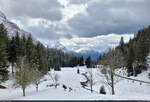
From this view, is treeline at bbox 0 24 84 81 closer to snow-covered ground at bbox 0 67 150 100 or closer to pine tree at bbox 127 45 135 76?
snow-covered ground at bbox 0 67 150 100

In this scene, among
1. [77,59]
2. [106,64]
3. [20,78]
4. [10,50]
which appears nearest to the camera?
[20,78]

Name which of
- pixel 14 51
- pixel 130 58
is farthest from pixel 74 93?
pixel 130 58

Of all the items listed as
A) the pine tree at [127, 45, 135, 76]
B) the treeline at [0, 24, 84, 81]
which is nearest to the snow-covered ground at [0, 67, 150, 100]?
the treeline at [0, 24, 84, 81]

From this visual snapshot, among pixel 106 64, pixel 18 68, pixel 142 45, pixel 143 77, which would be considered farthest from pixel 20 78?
pixel 142 45

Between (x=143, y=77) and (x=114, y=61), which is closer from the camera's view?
(x=114, y=61)

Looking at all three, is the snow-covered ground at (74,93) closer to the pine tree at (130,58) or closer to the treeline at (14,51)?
the treeline at (14,51)

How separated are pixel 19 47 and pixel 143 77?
129ft

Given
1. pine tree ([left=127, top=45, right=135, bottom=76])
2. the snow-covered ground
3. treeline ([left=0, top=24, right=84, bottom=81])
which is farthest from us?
pine tree ([left=127, top=45, right=135, bottom=76])

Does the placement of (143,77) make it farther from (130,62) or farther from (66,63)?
(66,63)

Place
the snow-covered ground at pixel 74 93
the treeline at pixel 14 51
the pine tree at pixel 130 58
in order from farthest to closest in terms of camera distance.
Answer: the pine tree at pixel 130 58
the treeline at pixel 14 51
the snow-covered ground at pixel 74 93

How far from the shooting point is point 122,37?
A: 366 feet

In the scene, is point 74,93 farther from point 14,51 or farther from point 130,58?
point 130,58

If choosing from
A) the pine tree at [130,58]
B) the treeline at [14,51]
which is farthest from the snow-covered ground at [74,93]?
the pine tree at [130,58]

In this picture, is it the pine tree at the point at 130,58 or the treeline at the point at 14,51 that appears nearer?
the treeline at the point at 14,51
